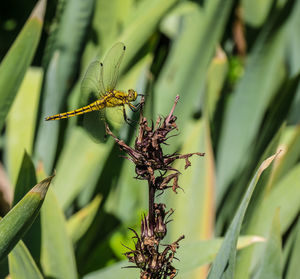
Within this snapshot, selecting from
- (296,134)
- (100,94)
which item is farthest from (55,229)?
(296,134)

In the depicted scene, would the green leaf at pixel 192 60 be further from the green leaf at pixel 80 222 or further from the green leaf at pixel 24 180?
the green leaf at pixel 24 180

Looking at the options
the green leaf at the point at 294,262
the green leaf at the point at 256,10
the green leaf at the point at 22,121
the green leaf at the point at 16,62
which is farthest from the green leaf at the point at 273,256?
the green leaf at the point at 256,10

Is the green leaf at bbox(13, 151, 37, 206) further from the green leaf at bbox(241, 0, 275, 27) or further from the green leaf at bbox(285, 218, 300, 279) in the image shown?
the green leaf at bbox(241, 0, 275, 27)

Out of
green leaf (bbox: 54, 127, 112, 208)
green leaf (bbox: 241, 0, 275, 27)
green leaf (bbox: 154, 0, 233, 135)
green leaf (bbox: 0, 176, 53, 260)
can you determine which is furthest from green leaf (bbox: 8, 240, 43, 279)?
green leaf (bbox: 241, 0, 275, 27)

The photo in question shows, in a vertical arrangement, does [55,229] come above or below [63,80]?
below

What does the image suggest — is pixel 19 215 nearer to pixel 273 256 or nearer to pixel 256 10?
pixel 273 256

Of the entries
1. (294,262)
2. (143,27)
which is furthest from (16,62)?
(294,262)

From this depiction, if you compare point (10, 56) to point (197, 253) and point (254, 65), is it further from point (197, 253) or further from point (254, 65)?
point (254, 65)

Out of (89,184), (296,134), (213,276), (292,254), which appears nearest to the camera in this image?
(213,276)
